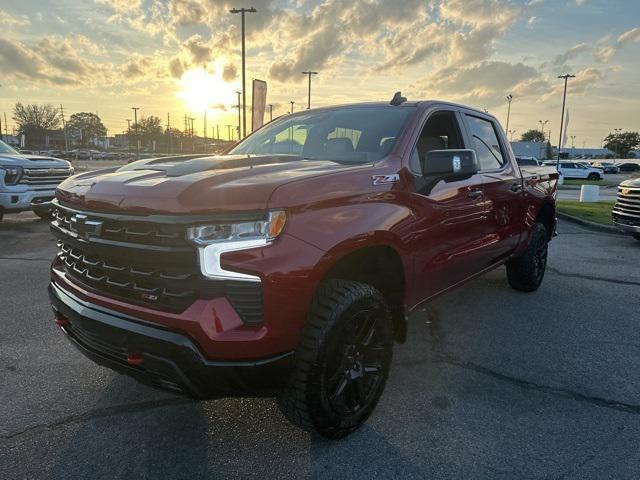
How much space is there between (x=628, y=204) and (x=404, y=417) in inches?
295

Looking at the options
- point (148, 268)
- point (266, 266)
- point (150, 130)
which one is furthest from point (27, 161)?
point (150, 130)

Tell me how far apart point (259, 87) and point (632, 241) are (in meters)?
14.3

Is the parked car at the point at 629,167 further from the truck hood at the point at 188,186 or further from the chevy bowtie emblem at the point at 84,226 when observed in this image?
the chevy bowtie emblem at the point at 84,226

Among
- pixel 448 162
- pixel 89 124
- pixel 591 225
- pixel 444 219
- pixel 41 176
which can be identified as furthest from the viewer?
pixel 89 124

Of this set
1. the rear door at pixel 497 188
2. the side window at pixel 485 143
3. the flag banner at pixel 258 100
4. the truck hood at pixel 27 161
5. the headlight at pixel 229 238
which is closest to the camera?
the headlight at pixel 229 238

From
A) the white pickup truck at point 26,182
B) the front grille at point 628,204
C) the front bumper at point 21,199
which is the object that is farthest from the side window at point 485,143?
the front bumper at point 21,199

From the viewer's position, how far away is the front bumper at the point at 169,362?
6.85 ft

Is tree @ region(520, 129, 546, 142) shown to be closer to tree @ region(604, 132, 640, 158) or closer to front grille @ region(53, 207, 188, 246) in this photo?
tree @ region(604, 132, 640, 158)

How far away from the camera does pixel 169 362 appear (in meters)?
2.11

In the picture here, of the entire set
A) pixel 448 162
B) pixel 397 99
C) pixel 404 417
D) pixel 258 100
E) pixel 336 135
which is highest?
pixel 258 100

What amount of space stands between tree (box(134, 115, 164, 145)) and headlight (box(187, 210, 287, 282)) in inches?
4324

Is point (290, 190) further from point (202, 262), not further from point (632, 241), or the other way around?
point (632, 241)

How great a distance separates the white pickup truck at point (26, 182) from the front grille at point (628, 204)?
10.2 meters

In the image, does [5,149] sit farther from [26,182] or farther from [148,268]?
[148,268]
